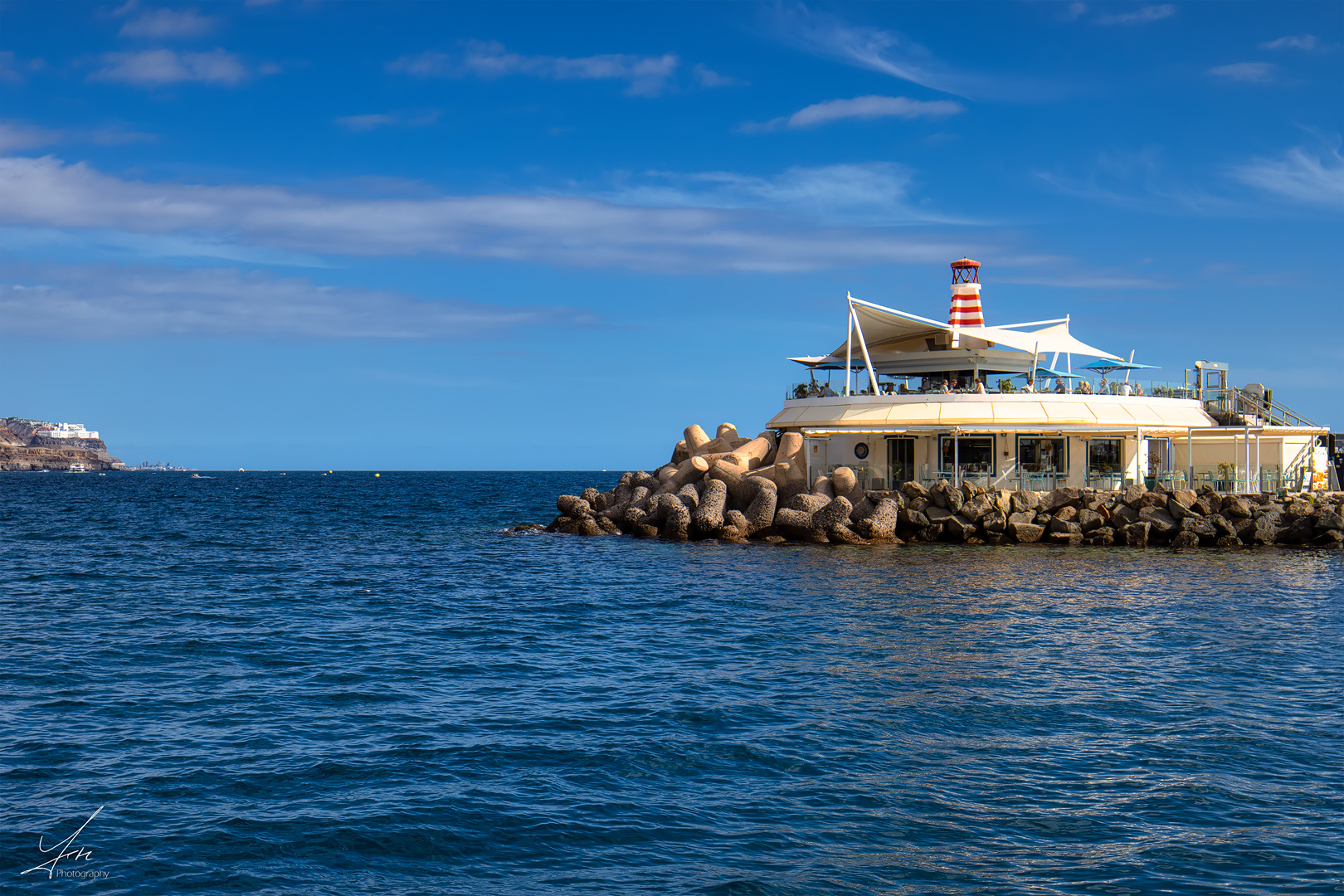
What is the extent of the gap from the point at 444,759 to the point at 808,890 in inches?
202

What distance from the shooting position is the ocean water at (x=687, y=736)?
9414 mm

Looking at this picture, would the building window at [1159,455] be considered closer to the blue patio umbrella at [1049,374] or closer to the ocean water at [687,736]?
the blue patio umbrella at [1049,374]

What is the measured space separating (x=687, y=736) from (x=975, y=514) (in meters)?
23.0

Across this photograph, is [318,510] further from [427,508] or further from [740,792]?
[740,792]

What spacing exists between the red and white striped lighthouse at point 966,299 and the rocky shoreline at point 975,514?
1106 cm

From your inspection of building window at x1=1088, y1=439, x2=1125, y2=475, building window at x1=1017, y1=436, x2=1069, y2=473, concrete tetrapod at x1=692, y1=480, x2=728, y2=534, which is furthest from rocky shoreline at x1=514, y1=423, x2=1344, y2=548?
building window at x1=1017, y1=436, x2=1069, y2=473

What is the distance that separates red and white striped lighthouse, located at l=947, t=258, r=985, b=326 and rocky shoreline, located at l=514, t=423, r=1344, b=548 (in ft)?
36.3

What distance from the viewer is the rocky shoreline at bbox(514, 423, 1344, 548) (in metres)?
34.1

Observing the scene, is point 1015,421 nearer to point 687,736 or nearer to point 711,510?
point 711,510

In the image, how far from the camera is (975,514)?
3403 cm

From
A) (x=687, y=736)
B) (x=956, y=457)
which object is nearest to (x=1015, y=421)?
(x=956, y=457)

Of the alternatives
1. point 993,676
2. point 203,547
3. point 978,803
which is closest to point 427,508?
point 203,547

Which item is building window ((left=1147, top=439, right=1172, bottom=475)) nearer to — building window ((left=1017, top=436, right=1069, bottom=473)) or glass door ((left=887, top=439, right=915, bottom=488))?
building window ((left=1017, top=436, right=1069, bottom=473))

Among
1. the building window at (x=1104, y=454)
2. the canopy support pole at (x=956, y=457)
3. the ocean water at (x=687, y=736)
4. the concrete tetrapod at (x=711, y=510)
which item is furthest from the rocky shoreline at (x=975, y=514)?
the ocean water at (x=687, y=736)
